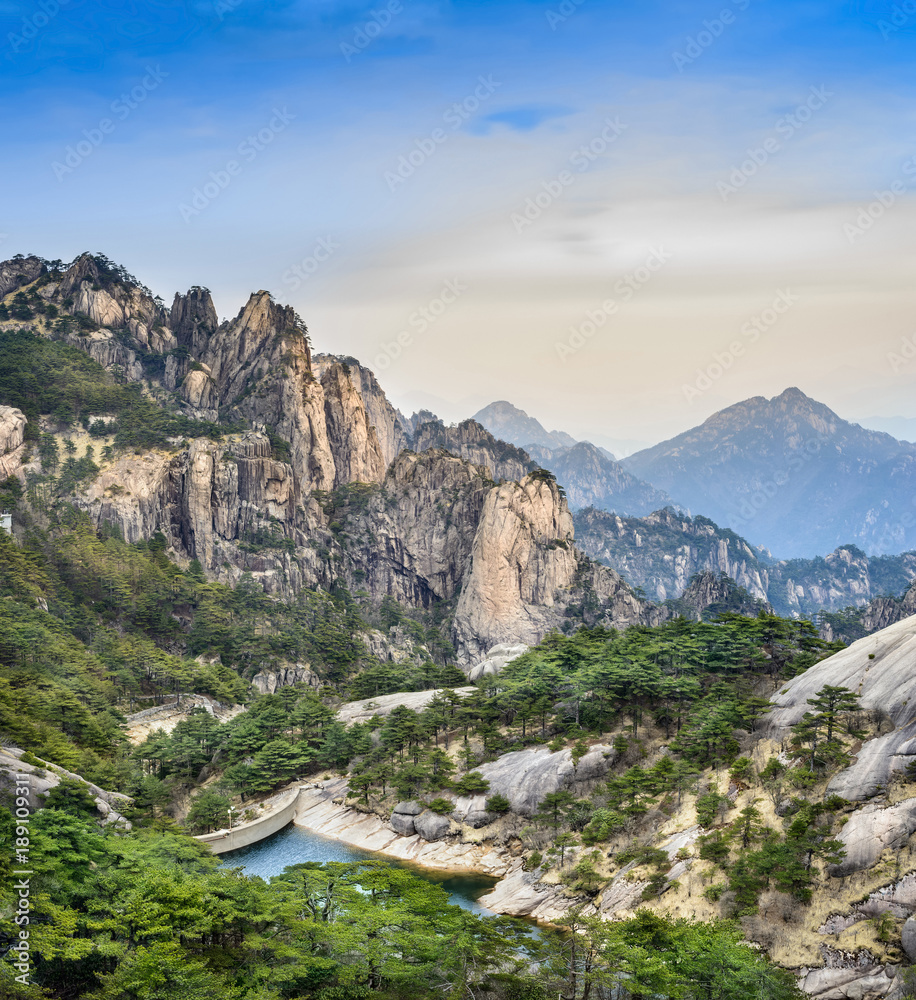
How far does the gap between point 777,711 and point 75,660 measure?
5001 centimetres

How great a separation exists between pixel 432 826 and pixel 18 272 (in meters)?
123

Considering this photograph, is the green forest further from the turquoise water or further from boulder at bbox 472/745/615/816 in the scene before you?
the turquoise water

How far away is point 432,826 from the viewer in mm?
49781

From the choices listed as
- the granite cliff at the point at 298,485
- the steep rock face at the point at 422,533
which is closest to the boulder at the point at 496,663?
the granite cliff at the point at 298,485

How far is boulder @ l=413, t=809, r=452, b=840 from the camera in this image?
1949 inches

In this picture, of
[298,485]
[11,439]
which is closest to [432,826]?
[11,439]

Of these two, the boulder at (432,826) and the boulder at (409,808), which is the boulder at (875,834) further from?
the boulder at (409,808)

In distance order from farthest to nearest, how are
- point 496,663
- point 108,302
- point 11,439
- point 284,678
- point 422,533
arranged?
point 422,533 < point 108,302 < point 11,439 < point 284,678 < point 496,663

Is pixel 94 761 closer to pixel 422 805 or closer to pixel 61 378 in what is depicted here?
pixel 422 805

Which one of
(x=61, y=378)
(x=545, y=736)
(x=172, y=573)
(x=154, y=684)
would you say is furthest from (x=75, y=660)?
(x=61, y=378)

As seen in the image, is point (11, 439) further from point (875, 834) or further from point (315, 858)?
point (875, 834)

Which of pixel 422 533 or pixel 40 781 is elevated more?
pixel 422 533

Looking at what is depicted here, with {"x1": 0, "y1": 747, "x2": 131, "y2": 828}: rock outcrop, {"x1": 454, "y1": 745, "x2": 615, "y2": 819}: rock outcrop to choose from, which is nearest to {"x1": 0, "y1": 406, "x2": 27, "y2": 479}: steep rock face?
{"x1": 0, "y1": 747, "x2": 131, "y2": 828}: rock outcrop

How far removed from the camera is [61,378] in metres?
110
